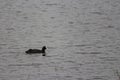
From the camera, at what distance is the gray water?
119 inches

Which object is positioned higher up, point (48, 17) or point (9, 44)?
point (48, 17)

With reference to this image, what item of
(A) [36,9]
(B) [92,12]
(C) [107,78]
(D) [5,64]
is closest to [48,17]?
(A) [36,9]

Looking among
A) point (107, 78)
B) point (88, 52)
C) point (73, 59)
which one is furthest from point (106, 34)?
point (107, 78)

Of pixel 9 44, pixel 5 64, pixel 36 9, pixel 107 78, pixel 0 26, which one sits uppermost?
pixel 36 9

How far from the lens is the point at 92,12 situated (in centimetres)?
459

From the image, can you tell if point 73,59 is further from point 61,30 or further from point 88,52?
point 61,30

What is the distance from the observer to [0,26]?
161 inches

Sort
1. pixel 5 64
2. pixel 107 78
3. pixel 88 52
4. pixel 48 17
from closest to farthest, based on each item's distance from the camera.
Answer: pixel 107 78 → pixel 5 64 → pixel 88 52 → pixel 48 17

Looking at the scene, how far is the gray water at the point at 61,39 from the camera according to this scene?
303 cm

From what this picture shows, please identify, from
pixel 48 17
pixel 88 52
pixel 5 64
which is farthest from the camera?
Answer: pixel 48 17

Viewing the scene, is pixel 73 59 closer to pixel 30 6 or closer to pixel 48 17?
pixel 48 17

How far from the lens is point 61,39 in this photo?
3779 mm

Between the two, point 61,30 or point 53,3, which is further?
point 53,3

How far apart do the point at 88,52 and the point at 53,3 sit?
182 centimetres
